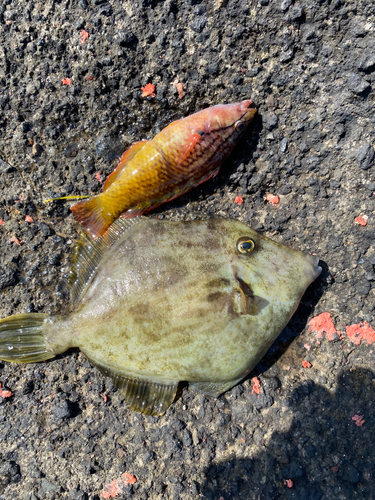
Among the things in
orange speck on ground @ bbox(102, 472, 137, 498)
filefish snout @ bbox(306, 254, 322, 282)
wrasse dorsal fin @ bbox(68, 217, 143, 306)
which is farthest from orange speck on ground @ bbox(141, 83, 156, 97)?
orange speck on ground @ bbox(102, 472, 137, 498)

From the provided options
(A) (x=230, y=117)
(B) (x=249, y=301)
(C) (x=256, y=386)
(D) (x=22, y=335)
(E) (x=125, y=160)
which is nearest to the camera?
(B) (x=249, y=301)

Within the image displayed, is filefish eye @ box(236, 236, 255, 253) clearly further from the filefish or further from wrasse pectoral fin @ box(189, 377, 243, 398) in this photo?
wrasse pectoral fin @ box(189, 377, 243, 398)

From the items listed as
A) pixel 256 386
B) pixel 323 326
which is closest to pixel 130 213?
pixel 256 386

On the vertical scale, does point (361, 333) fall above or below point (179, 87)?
below

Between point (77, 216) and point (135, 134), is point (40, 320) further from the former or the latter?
point (135, 134)

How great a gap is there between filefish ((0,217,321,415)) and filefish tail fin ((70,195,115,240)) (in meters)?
0.09

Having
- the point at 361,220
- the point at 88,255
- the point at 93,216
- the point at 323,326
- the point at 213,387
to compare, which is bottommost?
the point at 323,326

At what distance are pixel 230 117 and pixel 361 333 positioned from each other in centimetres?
243

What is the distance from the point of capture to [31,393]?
3.34m

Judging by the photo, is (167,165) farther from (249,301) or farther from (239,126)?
(249,301)

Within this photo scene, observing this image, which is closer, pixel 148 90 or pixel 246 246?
pixel 246 246

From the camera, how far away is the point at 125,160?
127 inches

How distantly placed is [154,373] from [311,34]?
341 centimetres

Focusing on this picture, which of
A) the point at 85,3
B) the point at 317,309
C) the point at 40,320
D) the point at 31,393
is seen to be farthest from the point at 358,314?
the point at 85,3
